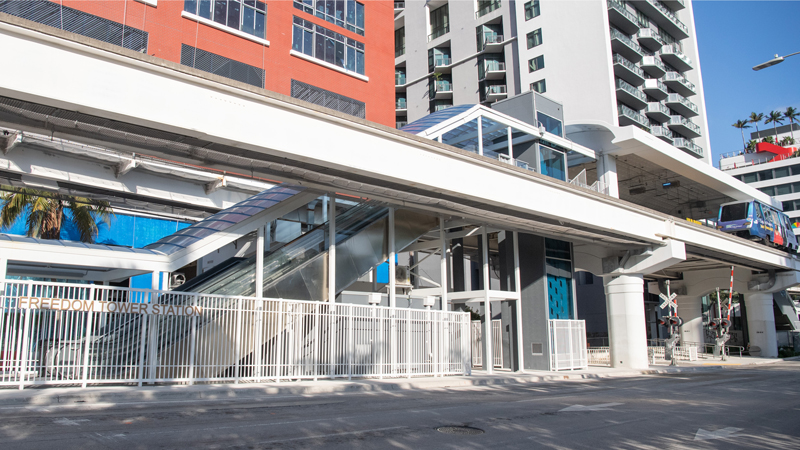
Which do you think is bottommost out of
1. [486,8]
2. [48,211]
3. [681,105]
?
[48,211]

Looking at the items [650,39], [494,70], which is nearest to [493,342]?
[494,70]

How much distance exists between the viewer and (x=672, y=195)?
3869 cm

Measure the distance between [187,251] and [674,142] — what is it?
65658 mm

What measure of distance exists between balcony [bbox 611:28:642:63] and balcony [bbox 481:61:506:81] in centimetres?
1193

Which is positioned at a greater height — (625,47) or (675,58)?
(675,58)

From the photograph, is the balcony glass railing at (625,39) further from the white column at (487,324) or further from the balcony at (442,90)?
the white column at (487,324)

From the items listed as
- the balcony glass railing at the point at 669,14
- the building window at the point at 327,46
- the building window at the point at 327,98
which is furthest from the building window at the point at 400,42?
the building window at the point at 327,98

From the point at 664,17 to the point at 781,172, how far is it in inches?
1696

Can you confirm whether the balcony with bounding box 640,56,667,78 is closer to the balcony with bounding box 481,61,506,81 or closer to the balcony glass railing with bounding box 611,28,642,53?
the balcony glass railing with bounding box 611,28,642,53

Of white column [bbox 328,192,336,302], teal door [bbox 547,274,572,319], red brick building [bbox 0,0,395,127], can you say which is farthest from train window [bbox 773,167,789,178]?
white column [bbox 328,192,336,302]

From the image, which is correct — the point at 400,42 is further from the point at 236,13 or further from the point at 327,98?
the point at 236,13

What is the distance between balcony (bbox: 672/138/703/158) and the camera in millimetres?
68219

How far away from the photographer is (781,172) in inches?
3649

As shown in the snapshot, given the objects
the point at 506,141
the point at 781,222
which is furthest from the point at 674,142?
the point at 506,141
